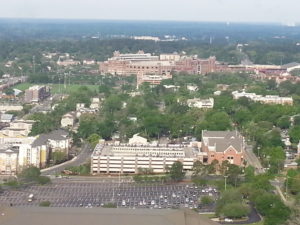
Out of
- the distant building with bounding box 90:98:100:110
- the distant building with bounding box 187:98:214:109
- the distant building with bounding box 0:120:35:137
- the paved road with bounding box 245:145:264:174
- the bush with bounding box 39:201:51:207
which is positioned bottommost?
the distant building with bounding box 90:98:100:110

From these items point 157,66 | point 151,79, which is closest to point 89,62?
point 157,66

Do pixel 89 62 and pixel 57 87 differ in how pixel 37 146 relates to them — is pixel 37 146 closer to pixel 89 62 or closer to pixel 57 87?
pixel 57 87

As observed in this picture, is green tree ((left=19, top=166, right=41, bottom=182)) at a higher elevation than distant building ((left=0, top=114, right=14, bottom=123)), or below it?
higher

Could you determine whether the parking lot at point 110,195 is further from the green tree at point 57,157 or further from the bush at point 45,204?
the green tree at point 57,157

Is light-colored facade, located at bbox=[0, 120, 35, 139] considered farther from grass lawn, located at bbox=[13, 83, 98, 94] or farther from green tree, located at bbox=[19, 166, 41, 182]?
grass lawn, located at bbox=[13, 83, 98, 94]

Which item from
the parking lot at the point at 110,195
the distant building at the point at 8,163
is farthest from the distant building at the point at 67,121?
the parking lot at the point at 110,195

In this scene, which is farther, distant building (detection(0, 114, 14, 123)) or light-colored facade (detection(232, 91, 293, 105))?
light-colored facade (detection(232, 91, 293, 105))

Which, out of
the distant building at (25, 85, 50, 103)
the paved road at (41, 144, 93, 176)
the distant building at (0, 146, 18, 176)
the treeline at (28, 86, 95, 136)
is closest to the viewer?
the distant building at (0, 146, 18, 176)

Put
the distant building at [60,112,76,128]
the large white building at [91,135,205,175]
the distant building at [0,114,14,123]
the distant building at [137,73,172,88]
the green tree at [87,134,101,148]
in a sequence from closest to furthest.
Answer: the large white building at [91,135,205,175]
the green tree at [87,134,101,148]
the distant building at [60,112,76,128]
the distant building at [0,114,14,123]
the distant building at [137,73,172,88]

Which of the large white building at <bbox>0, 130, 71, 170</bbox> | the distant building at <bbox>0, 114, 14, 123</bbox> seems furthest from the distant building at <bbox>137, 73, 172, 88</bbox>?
the large white building at <bbox>0, 130, 71, 170</bbox>
